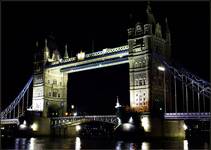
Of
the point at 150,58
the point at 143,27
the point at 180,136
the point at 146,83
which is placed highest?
the point at 143,27

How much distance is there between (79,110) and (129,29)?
2566 centimetres

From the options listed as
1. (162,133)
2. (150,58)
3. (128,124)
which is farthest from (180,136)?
(150,58)

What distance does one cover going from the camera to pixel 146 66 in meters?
46.6

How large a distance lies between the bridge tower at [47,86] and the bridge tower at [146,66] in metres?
17.8

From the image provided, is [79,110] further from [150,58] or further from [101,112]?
[150,58]

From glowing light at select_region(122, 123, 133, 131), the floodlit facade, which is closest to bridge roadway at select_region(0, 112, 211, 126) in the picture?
glowing light at select_region(122, 123, 133, 131)

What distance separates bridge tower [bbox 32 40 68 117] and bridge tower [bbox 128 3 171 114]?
17788 mm

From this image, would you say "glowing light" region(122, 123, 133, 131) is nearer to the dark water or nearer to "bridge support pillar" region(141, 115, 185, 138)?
"bridge support pillar" region(141, 115, 185, 138)

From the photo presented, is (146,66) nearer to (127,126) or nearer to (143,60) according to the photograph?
(143,60)

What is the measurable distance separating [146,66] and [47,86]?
2203cm

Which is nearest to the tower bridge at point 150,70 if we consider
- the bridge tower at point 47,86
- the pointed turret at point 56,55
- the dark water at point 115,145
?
→ the dark water at point 115,145

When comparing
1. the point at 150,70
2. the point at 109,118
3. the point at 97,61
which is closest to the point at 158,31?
the point at 150,70

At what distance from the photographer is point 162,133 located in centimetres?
4356

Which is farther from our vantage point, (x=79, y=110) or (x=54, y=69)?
(x=79, y=110)
